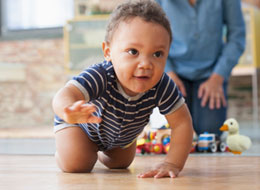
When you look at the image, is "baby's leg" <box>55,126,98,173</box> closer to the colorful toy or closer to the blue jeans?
the colorful toy

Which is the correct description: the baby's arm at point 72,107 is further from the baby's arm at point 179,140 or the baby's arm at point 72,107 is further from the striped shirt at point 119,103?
the baby's arm at point 179,140

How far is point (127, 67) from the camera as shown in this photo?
89 centimetres

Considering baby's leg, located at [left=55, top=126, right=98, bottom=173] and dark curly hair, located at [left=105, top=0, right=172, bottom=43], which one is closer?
dark curly hair, located at [left=105, top=0, right=172, bottom=43]

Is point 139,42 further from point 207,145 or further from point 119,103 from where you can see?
point 207,145

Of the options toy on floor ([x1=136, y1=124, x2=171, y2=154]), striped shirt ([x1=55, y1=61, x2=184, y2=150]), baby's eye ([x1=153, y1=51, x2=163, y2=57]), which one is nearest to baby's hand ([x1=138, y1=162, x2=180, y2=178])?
striped shirt ([x1=55, y1=61, x2=184, y2=150])

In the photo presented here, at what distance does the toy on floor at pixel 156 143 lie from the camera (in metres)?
1.51

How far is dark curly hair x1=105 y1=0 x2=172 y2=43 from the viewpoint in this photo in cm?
88

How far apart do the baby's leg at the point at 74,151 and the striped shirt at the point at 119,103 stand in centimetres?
3

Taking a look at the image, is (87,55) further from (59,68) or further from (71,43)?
(59,68)

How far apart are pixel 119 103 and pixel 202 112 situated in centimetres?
88

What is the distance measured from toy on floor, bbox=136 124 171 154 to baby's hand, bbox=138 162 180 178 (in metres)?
0.52

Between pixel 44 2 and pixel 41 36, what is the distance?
37 centimetres

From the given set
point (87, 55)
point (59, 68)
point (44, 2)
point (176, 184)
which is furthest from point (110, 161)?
point (44, 2)

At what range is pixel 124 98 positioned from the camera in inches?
38.1
